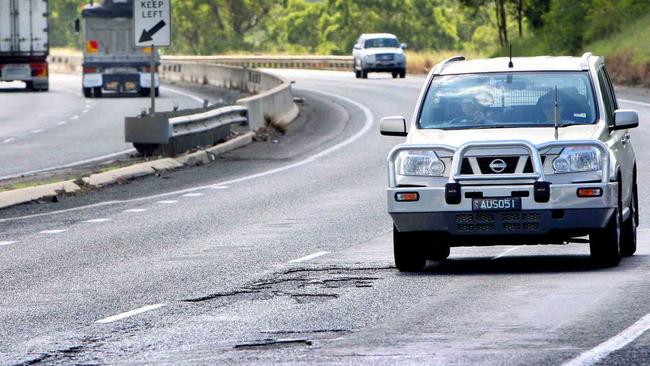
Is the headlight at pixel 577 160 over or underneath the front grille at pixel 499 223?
over

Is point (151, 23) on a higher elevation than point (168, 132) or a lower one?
higher

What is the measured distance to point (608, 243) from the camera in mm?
13125

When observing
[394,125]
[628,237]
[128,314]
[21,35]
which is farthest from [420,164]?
[21,35]

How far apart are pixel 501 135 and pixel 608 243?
1.17 meters

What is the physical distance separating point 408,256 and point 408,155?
0.82m

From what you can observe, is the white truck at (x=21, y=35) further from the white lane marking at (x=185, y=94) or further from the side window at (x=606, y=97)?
the side window at (x=606, y=97)

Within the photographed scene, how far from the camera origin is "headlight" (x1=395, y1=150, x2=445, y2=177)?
13.0 metres

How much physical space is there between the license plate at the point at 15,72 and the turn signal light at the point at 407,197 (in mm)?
48081

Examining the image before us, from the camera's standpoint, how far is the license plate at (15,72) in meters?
59.7

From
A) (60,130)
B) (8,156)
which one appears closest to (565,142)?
(8,156)

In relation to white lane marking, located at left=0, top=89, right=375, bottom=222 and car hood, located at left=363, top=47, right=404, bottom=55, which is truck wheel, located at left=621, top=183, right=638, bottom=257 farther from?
car hood, located at left=363, top=47, right=404, bottom=55

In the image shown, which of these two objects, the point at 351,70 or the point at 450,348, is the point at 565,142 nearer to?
the point at 450,348

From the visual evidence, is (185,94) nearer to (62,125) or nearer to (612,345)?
(62,125)

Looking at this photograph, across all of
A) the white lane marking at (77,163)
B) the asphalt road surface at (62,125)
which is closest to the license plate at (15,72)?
the asphalt road surface at (62,125)
